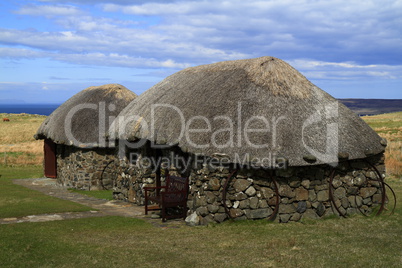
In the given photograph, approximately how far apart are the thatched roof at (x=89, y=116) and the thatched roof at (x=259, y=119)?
5.08 m

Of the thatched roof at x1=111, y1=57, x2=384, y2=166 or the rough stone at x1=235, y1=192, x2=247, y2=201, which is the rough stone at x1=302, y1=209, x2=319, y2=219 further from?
the rough stone at x1=235, y1=192, x2=247, y2=201

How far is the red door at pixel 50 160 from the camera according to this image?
20.2m

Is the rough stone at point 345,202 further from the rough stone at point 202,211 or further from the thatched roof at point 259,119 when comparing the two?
the rough stone at point 202,211

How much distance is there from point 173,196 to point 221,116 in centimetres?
235

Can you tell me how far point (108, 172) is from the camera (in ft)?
59.4

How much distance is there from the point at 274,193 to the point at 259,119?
1.77 m

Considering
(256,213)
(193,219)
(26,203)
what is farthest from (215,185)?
(26,203)

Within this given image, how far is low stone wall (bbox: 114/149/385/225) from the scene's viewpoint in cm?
1029

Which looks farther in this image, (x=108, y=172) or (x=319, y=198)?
(x=108, y=172)

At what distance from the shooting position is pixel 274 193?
408 inches

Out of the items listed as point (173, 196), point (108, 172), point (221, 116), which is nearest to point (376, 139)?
point (221, 116)

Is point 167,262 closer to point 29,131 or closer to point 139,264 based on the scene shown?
point 139,264

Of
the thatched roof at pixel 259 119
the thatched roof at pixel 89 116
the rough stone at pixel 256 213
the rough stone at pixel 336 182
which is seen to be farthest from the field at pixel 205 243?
the thatched roof at pixel 89 116

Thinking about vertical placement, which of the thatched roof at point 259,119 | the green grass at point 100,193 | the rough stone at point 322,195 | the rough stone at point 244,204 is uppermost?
the thatched roof at point 259,119
